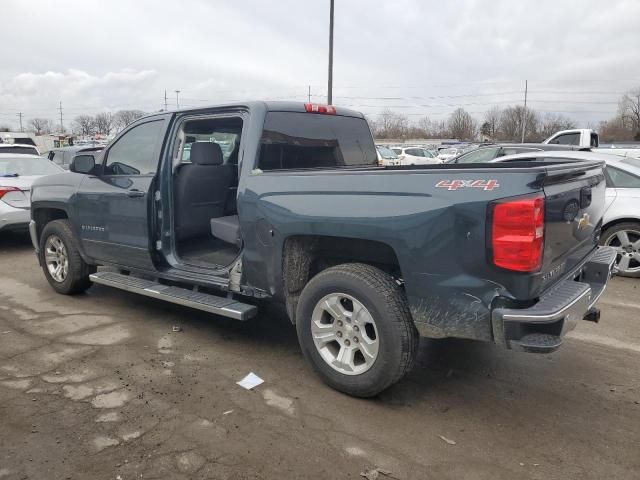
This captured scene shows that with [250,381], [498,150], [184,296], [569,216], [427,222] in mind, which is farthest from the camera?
[498,150]

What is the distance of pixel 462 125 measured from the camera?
95.1m

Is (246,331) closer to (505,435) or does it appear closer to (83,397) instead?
(83,397)

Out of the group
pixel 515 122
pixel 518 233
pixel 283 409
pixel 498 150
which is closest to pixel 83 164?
pixel 283 409

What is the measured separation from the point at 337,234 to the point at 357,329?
63 cm

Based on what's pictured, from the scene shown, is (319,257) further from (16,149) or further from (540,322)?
(16,149)

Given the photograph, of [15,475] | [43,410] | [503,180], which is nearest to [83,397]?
[43,410]

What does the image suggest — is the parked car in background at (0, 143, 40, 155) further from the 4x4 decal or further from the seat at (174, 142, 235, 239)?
the 4x4 decal

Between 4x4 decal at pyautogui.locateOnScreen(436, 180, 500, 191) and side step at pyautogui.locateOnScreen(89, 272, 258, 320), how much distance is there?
1827 millimetres

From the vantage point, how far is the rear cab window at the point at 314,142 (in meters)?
4.12

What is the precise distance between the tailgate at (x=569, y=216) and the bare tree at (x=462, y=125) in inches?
3693

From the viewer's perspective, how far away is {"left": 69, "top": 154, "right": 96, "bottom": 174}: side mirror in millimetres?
5008

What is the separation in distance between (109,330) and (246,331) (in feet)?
4.16

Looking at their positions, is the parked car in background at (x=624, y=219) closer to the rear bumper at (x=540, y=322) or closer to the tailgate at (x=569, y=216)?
the tailgate at (x=569, y=216)

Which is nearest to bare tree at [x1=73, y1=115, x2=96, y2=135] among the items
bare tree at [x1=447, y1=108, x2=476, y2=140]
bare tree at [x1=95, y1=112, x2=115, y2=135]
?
bare tree at [x1=95, y1=112, x2=115, y2=135]
